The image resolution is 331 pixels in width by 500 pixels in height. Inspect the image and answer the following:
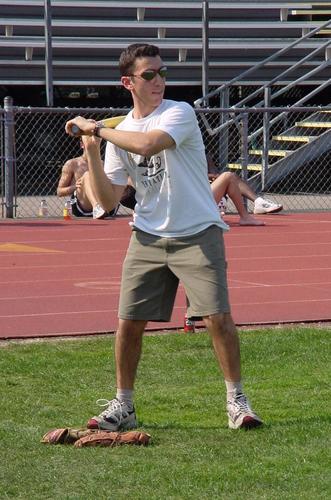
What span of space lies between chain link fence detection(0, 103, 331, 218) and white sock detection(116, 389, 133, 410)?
540 inches

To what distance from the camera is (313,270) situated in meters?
13.5

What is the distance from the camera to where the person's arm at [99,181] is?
6.69m

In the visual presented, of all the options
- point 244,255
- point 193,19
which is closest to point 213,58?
point 193,19

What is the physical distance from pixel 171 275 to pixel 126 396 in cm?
67

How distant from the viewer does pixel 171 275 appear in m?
6.95

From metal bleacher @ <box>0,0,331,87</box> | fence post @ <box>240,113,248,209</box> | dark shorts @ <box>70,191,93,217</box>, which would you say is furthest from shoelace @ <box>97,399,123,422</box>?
metal bleacher @ <box>0,0,331,87</box>

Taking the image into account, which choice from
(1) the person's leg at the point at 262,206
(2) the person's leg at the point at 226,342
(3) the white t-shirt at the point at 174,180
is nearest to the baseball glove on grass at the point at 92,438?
(2) the person's leg at the point at 226,342

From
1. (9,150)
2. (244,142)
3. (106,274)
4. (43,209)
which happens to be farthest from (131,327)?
(244,142)

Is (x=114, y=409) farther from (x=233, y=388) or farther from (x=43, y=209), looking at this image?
(x=43, y=209)

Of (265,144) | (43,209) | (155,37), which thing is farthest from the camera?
(155,37)

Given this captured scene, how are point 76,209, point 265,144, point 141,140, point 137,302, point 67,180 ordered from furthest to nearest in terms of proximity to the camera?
1. point 265,144
2. point 76,209
3. point 67,180
4. point 137,302
5. point 141,140

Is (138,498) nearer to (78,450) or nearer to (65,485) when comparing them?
(65,485)

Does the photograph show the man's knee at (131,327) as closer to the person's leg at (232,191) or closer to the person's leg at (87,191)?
the person's leg at (87,191)

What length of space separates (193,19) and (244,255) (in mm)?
14006
